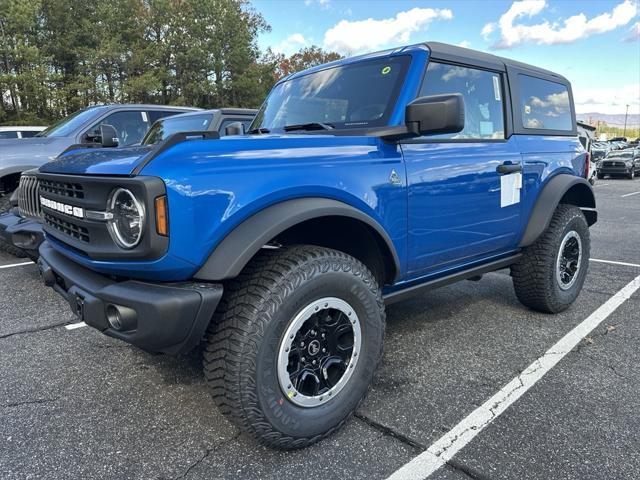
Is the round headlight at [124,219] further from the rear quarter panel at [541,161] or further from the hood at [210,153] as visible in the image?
the rear quarter panel at [541,161]

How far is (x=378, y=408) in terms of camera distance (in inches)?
98.1

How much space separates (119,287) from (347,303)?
3.35 ft

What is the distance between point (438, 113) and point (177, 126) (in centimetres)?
435

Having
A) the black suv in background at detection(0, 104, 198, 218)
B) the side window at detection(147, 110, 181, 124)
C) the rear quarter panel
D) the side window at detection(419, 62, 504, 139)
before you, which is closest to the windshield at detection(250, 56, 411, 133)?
the side window at detection(419, 62, 504, 139)

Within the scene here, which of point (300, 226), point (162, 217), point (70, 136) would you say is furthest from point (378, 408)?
point (70, 136)

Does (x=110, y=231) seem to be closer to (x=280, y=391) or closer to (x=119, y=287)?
(x=119, y=287)

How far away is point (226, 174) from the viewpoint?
6.27 feet

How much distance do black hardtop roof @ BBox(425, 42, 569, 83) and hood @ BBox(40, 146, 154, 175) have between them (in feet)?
6.07

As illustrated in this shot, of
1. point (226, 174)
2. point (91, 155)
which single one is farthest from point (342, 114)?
point (91, 155)

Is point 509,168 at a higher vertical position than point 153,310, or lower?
higher

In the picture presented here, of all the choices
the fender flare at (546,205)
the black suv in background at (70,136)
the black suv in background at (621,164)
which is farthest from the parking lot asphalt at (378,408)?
the black suv in background at (621,164)

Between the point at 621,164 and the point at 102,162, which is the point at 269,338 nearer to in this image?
the point at 102,162

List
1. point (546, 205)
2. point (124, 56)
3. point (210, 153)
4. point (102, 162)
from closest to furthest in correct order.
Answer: point (210, 153)
point (102, 162)
point (546, 205)
point (124, 56)

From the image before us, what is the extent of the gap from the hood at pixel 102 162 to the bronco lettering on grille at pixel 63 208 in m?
0.16
